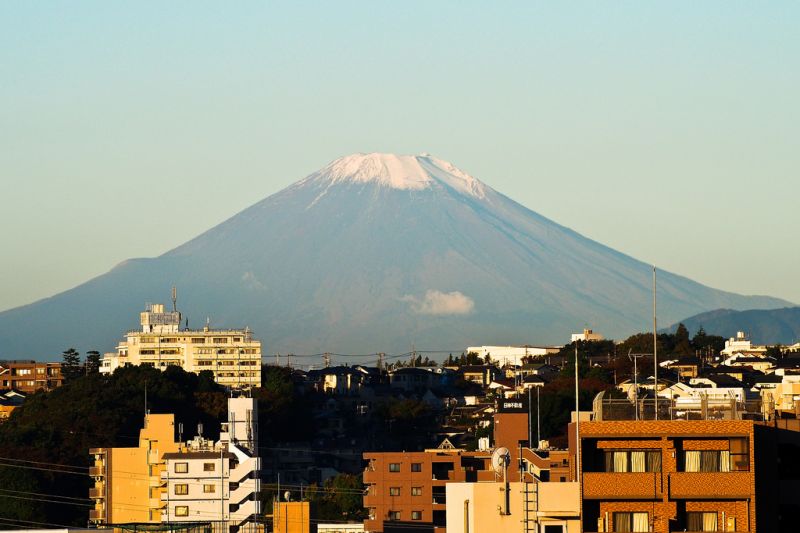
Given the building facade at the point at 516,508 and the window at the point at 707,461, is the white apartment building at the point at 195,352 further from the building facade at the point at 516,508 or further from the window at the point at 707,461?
the window at the point at 707,461

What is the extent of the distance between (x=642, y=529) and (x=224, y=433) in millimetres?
71718

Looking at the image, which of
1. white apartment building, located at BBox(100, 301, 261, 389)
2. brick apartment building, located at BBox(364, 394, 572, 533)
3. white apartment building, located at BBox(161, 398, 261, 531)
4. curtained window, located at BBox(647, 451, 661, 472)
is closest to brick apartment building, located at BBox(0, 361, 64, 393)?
white apartment building, located at BBox(100, 301, 261, 389)

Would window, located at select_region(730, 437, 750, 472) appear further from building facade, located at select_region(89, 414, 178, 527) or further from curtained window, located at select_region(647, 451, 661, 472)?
building facade, located at select_region(89, 414, 178, 527)

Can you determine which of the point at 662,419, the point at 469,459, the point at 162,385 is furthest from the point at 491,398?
the point at 662,419

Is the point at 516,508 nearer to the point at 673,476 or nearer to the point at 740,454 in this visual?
the point at 673,476

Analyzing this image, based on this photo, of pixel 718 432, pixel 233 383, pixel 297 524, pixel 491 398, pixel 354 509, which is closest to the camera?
pixel 718 432

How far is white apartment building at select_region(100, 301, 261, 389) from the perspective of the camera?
170m

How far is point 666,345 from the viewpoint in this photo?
178875 mm

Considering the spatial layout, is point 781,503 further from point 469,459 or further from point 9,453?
point 9,453

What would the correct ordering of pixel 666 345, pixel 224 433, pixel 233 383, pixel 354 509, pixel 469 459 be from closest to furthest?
pixel 469 459 → pixel 354 509 → pixel 224 433 → pixel 233 383 → pixel 666 345

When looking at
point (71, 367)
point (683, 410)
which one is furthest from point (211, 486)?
point (71, 367)

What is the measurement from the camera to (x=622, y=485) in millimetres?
42125

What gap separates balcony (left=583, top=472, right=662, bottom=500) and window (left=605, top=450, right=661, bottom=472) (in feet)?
0.55

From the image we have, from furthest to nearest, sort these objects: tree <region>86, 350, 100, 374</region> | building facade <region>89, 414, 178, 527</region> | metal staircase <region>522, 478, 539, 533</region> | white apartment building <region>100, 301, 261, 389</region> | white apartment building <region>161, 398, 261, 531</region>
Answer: white apartment building <region>100, 301, 261, 389</region>
tree <region>86, 350, 100, 374</region>
building facade <region>89, 414, 178, 527</region>
white apartment building <region>161, 398, 261, 531</region>
metal staircase <region>522, 478, 539, 533</region>
